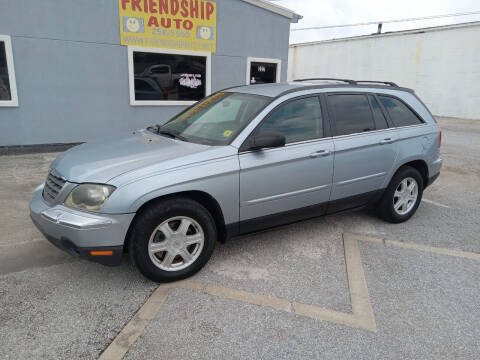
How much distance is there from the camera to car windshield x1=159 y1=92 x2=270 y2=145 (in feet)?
11.7

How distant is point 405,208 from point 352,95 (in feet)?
5.47

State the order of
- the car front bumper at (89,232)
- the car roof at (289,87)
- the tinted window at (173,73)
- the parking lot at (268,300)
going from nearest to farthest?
the parking lot at (268,300)
the car front bumper at (89,232)
the car roof at (289,87)
the tinted window at (173,73)

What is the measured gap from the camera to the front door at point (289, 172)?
11.3 feet

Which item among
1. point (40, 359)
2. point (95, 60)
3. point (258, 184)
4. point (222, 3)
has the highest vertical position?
point (222, 3)

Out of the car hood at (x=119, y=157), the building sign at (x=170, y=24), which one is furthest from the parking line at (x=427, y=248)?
the building sign at (x=170, y=24)

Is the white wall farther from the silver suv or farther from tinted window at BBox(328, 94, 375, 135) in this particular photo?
tinted window at BBox(328, 94, 375, 135)

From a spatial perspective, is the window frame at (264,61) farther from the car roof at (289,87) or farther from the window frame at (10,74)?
the car roof at (289,87)

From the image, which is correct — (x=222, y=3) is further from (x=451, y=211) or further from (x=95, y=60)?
(x=451, y=211)

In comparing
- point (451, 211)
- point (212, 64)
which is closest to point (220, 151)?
point (451, 211)

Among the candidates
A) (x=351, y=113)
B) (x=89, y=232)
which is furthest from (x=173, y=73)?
(x=89, y=232)

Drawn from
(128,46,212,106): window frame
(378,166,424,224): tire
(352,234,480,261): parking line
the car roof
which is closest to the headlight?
the car roof

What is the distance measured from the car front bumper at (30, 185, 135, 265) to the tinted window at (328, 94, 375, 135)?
244cm

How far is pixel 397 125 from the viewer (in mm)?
4551

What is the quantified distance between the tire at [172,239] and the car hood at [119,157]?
37cm
